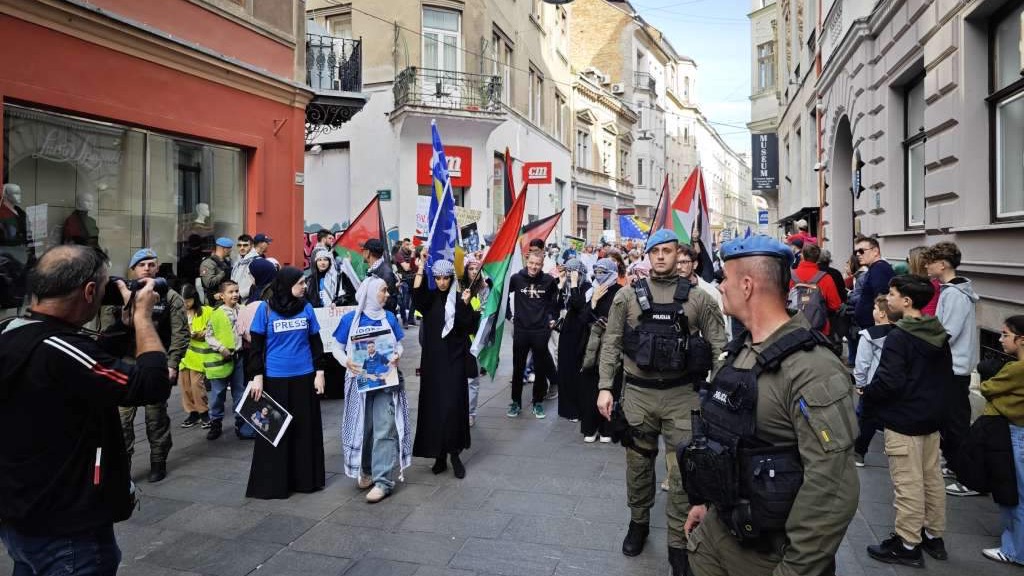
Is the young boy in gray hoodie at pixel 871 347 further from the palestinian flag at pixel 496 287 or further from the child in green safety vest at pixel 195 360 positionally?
the child in green safety vest at pixel 195 360

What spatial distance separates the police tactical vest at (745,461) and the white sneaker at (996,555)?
3116 millimetres

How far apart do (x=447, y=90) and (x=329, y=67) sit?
6747 millimetres

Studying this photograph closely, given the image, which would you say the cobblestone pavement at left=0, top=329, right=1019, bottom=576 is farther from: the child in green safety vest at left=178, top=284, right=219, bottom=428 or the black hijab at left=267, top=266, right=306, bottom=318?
the black hijab at left=267, top=266, right=306, bottom=318

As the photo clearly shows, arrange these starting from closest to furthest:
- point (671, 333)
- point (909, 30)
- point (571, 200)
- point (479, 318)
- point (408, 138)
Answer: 1. point (671, 333)
2. point (479, 318)
3. point (909, 30)
4. point (408, 138)
5. point (571, 200)

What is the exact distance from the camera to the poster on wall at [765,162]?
28.9 meters

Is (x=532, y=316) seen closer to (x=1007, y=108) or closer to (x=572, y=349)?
(x=572, y=349)

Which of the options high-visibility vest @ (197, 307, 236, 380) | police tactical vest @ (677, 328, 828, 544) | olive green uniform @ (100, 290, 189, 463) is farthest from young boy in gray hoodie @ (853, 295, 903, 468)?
high-visibility vest @ (197, 307, 236, 380)

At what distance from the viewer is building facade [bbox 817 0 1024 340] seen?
715cm

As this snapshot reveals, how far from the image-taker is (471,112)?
70.5 ft

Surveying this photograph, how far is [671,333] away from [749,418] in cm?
204

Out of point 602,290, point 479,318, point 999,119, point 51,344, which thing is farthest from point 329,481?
point 999,119

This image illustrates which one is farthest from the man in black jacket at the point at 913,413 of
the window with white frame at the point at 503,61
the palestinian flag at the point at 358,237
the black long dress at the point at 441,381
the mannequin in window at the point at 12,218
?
the window with white frame at the point at 503,61

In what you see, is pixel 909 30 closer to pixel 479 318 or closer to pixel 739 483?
pixel 479 318

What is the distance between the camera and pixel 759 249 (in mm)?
2520
